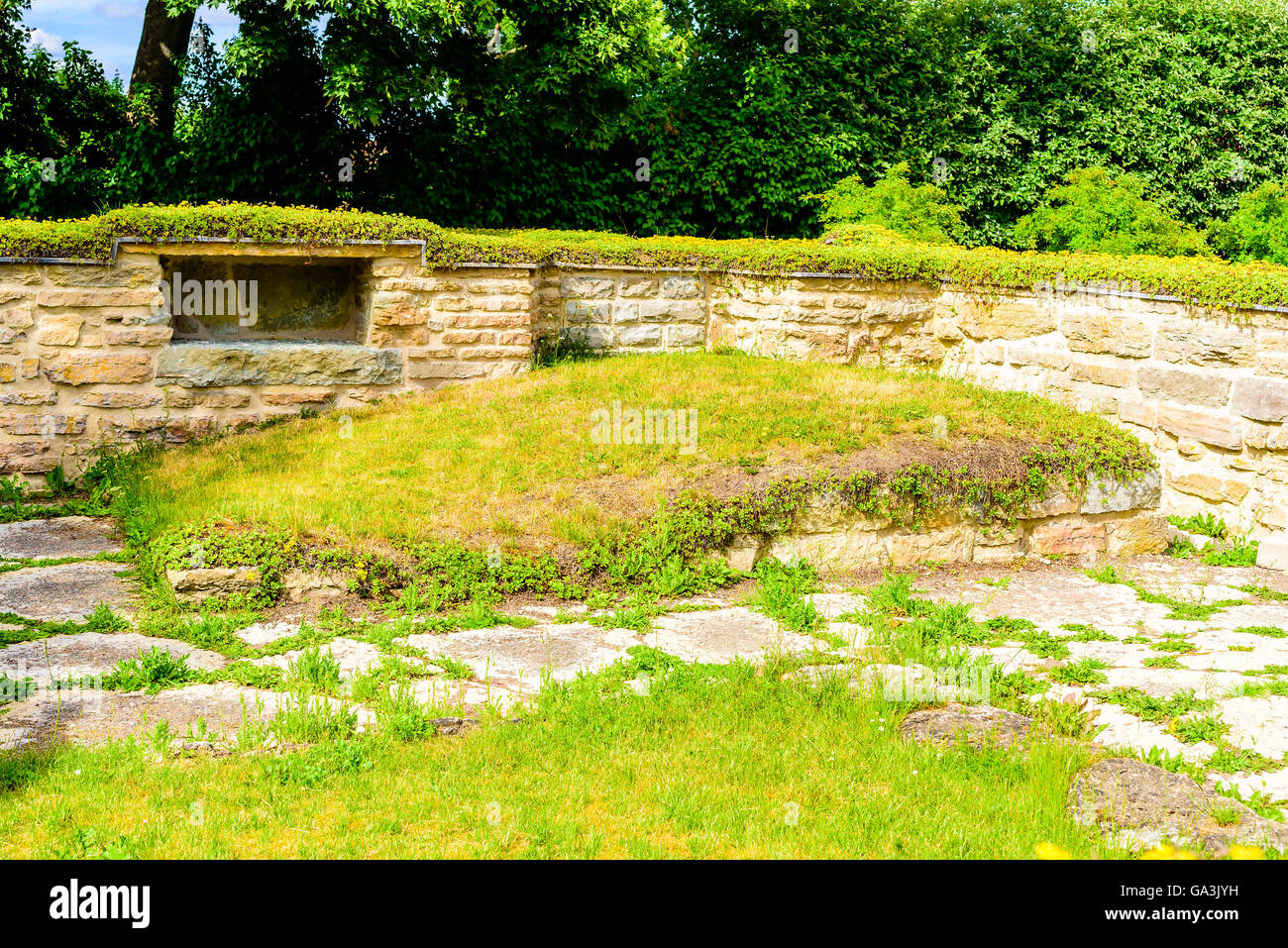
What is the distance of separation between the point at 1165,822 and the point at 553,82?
9739 millimetres

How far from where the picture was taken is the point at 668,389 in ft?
27.8

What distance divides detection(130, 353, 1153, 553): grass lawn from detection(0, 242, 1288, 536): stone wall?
377 millimetres

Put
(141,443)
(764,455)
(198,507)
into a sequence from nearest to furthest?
(198,507)
(764,455)
(141,443)

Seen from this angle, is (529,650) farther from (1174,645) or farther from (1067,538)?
(1067,538)

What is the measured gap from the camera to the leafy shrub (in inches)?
431

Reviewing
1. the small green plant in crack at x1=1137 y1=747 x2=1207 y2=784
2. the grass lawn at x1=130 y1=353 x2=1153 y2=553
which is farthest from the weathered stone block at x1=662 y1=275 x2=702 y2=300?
the small green plant in crack at x1=1137 y1=747 x2=1207 y2=784

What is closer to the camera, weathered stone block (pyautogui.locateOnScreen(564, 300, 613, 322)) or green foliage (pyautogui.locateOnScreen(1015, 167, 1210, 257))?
weathered stone block (pyautogui.locateOnScreen(564, 300, 613, 322))

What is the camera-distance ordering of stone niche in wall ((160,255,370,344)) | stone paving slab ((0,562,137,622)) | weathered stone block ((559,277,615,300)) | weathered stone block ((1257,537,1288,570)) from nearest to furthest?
1. stone paving slab ((0,562,137,622))
2. weathered stone block ((1257,537,1288,570))
3. stone niche in wall ((160,255,370,344))
4. weathered stone block ((559,277,615,300))

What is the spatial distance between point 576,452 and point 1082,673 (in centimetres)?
356

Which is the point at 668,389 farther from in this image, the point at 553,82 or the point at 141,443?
the point at 553,82

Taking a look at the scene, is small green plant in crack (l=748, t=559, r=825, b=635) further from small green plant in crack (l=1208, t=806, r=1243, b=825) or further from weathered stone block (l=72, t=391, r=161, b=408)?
weathered stone block (l=72, t=391, r=161, b=408)

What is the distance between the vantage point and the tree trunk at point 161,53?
12.9 meters

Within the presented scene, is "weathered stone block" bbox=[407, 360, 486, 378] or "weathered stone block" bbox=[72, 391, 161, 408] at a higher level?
"weathered stone block" bbox=[407, 360, 486, 378]

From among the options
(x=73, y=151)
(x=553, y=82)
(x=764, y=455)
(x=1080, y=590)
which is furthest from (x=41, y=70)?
(x=1080, y=590)
